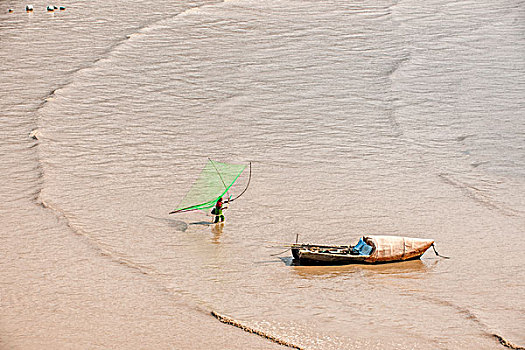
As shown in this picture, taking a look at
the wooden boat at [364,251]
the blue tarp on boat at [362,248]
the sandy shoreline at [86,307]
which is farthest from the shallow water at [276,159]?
the blue tarp on boat at [362,248]

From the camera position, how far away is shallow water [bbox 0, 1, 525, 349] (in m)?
11.7

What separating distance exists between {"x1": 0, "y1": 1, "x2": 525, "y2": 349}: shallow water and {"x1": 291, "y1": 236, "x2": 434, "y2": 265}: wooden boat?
0.19 m

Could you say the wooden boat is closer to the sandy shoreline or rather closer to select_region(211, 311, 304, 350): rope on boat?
select_region(211, 311, 304, 350): rope on boat

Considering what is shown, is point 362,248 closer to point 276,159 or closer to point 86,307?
point 86,307

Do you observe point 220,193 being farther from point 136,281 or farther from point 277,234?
point 136,281

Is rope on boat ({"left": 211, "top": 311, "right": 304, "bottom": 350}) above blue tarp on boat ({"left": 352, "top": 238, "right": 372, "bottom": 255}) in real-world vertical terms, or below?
below

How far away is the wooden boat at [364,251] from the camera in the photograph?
41.8 feet

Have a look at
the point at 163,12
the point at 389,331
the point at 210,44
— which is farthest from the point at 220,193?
the point at 163,12

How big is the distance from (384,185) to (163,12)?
1660 cm

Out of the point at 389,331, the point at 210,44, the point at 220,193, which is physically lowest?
the point at 389,331

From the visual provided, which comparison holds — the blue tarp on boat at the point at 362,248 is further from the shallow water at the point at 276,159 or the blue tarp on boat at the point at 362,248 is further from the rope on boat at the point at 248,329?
the rope on boat at the point at 248,329

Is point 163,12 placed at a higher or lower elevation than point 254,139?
higher

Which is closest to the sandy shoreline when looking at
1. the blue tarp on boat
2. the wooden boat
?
the wooden boat

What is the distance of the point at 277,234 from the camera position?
14.4 meters
